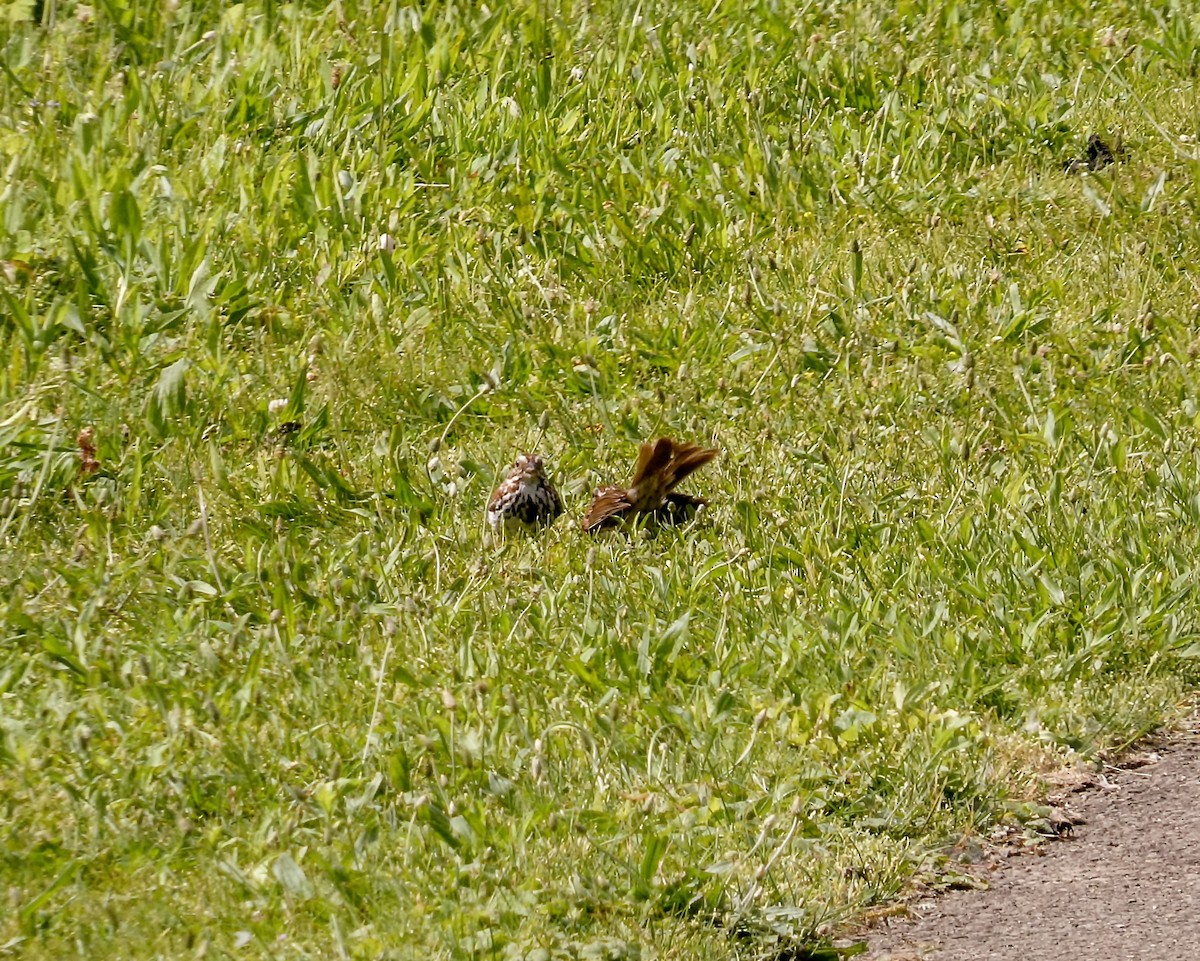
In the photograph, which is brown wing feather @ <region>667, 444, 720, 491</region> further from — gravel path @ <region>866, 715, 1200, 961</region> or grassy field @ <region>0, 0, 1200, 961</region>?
gravel path @ <region>866, 715, 1200, 961</region>

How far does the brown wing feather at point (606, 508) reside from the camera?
18.9 feet

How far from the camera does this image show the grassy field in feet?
13.7

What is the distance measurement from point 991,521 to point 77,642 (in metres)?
2.72

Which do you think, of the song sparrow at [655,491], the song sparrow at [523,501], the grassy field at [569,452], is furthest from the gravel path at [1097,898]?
the song sparrow at [523,501]

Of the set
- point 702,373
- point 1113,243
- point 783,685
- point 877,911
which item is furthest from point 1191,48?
point 877,911

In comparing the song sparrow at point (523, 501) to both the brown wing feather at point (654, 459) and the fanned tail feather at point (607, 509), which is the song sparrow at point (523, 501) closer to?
the fanned tail feather at point (607, 509)

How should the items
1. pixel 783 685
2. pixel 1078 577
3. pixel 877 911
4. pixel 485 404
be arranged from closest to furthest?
pixel 877 911 → pixel 783 685 → pixel 1078 577 → pixel 485 404

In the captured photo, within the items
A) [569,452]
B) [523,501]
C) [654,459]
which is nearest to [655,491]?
[654,459]

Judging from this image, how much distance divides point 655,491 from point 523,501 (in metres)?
0.42

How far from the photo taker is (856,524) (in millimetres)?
5621

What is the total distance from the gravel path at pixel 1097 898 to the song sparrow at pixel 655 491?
66.4 inches

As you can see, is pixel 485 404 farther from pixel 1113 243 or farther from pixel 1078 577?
pixel 1113 243

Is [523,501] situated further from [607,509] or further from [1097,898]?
[1097,898]

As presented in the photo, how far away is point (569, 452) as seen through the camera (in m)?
A: 6.21
